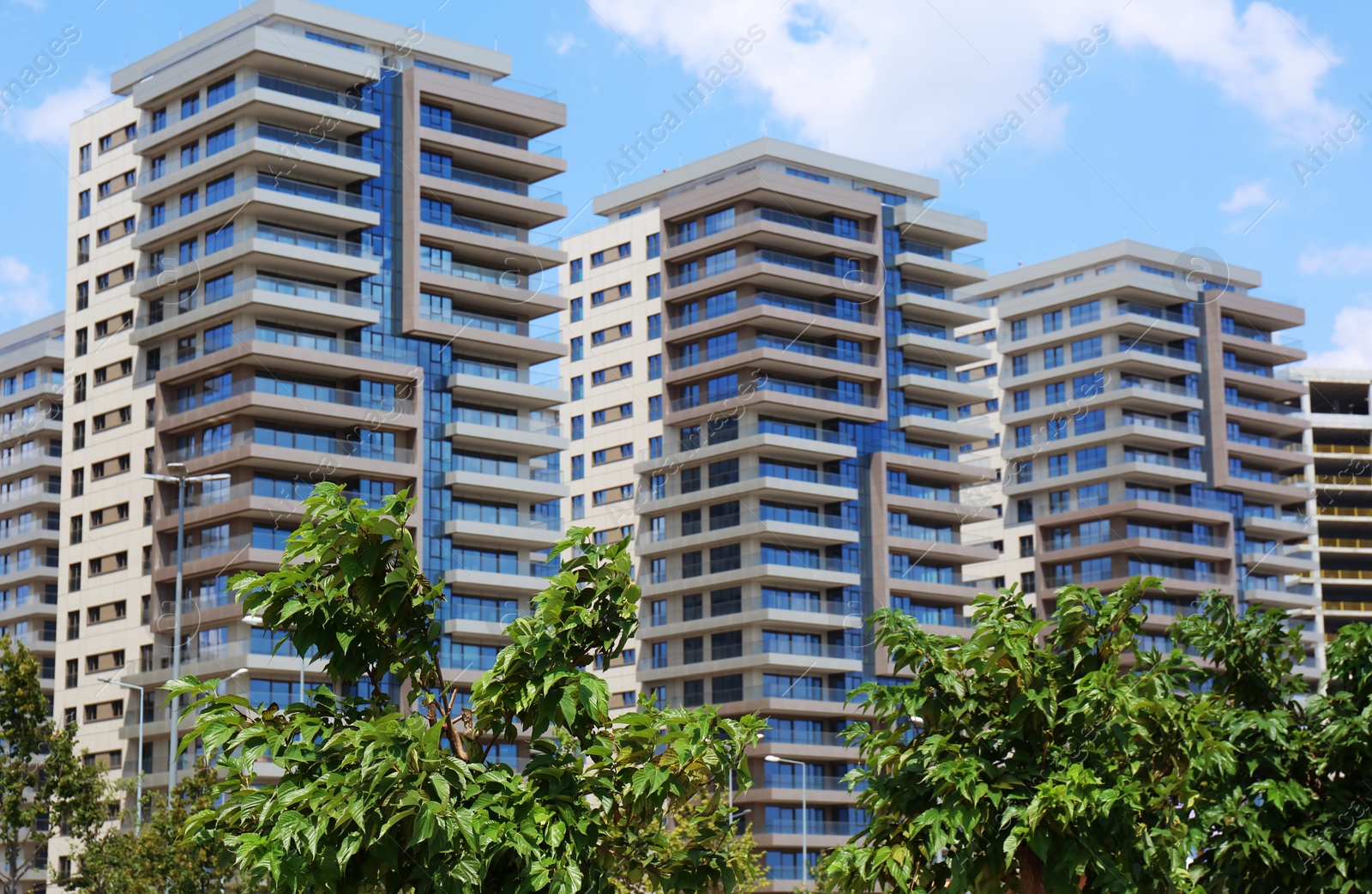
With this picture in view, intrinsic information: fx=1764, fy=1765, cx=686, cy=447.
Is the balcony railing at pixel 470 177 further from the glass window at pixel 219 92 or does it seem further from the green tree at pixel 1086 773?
the green tree at pixel 1086 773

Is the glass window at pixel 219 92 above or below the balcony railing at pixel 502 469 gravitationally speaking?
above

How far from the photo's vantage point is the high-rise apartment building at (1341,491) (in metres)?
147

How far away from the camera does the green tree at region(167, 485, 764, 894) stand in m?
12.5

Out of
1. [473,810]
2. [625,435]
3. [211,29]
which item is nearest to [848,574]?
[625,435]

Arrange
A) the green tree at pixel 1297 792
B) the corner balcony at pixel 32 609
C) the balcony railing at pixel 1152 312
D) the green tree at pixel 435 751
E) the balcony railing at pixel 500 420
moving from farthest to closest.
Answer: the balcony railing at pixel 1152 312, the corner balcony at pixel 32 609, the balcony railing at pixel 500 420, the green tree at pixel 1297 792, the green tree at pixel 435 751

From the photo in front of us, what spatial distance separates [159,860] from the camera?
53656 millimetres

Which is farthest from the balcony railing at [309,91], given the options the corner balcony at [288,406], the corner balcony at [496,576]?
the corner balcony at [496,576]

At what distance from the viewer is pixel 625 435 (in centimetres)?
11444

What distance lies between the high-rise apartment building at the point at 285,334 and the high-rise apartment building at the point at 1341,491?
78.3m

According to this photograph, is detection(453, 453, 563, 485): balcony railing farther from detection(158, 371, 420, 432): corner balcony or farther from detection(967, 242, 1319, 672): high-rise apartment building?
detection(967, 242, 1319, 672): high-rise apartment building

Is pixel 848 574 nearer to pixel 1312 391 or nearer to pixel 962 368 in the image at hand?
pixel 962 368

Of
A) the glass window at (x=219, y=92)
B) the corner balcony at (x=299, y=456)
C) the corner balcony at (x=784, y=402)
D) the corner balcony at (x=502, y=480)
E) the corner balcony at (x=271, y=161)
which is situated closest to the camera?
the corner balcony at (x=299, y=456)

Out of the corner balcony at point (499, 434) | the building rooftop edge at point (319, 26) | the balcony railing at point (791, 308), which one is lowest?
the corner balcony at point (499, 434)

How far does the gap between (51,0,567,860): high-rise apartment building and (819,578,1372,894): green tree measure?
6546 cm
